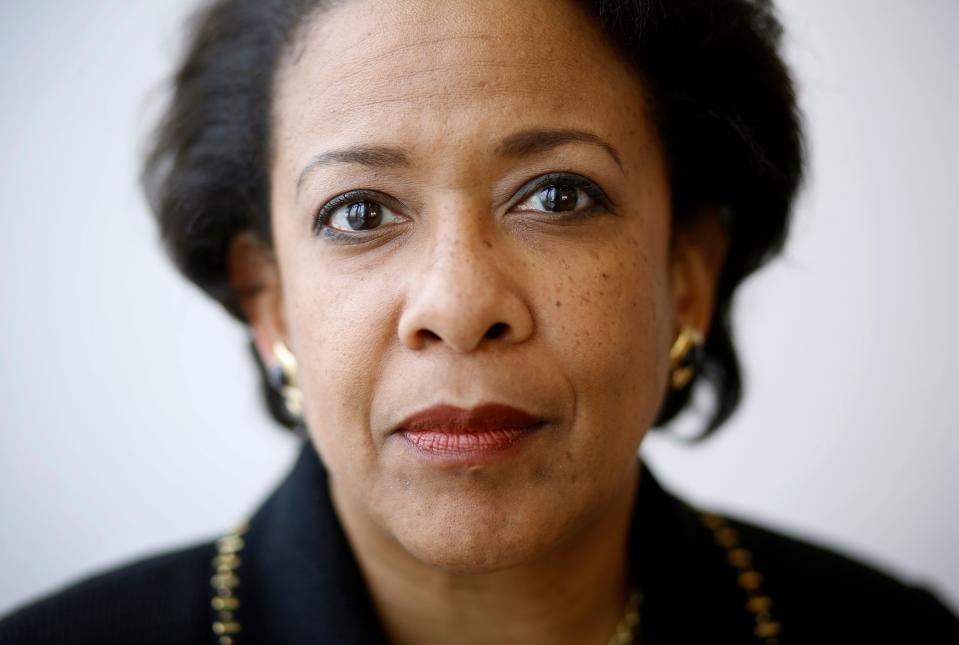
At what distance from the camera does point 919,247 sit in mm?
2342

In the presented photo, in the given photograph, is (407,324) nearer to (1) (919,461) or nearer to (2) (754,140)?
(2) (754,140)

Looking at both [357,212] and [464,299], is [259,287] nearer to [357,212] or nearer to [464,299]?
[357,212]

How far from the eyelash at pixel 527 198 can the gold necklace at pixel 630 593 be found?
589mm

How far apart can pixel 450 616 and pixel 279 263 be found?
0.57 metres

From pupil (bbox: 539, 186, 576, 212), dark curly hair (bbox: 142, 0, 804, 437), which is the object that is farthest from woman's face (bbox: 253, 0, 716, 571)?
dark curly hair (bbox: 142, 0, 804, 437)

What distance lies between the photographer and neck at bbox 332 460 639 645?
1268mm

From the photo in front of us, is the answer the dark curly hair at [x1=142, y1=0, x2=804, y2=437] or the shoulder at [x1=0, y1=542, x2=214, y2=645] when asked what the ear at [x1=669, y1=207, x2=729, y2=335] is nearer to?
the dark curly hair at [x1=142, y1=0, x2=804, y2=437]

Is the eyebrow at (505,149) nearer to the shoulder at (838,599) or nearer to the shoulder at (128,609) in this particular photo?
the shoulder at (128,609)

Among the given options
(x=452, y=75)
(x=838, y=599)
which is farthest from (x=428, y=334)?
(x=838, y=599)

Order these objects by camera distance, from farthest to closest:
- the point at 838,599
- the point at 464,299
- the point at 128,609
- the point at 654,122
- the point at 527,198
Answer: the point at 838,599, the point at 128,609, the point at 654,122, the point at 527,198, the point at 464,299

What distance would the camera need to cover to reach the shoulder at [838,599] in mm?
1504

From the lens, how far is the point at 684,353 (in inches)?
54.5

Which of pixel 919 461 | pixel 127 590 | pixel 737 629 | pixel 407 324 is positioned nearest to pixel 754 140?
pixel 407 324

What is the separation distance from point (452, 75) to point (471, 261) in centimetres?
23
